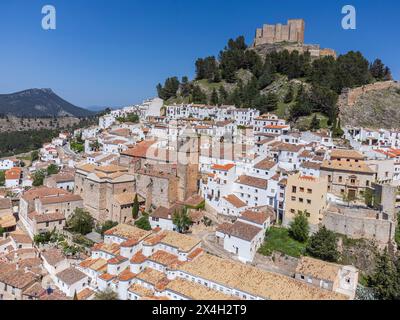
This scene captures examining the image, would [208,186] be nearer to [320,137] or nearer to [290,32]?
[320,137]

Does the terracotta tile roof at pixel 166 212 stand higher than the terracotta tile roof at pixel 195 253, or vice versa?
the terracotta tile roof at pixel 166 212

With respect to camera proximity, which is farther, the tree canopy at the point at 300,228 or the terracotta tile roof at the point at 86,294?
the tree canopy at the point at 300,228

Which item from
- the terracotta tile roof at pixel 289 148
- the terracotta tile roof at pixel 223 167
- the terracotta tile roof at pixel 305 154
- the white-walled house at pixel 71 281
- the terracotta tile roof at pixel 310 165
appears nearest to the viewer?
the white-walled house at pixel 71 281

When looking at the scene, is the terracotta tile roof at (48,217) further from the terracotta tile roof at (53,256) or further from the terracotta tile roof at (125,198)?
the terracotta tile roof at (125,198)

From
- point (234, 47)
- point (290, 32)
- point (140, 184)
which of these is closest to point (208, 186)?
point (140, 184)

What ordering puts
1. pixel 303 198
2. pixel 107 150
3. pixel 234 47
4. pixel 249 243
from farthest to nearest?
pixel 234 47, pixel 107 150, pixel 303 198, pixel 249 243

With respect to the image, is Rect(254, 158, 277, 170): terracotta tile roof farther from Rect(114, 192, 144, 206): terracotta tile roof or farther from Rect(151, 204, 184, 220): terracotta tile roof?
Rect(114, 192, 144, 206): terracotta tile roof

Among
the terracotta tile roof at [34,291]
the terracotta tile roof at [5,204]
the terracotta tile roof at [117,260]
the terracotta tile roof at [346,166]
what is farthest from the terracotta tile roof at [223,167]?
the terracotta tile roof at [5,204]
